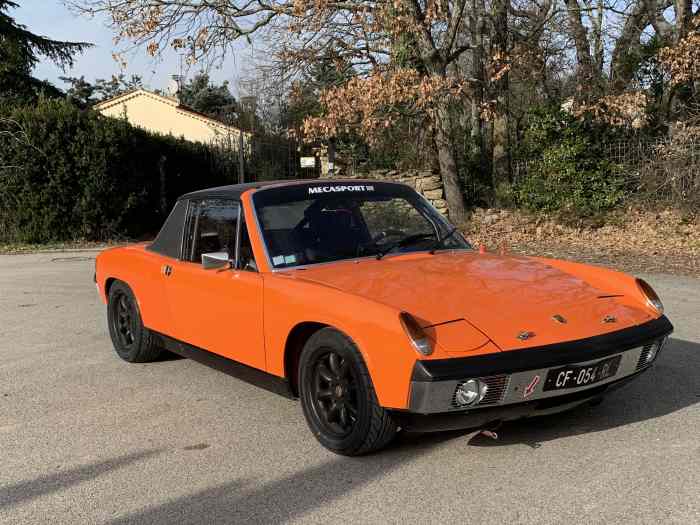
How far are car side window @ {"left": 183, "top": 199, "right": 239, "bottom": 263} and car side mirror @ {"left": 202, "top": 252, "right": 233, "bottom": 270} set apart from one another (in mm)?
54

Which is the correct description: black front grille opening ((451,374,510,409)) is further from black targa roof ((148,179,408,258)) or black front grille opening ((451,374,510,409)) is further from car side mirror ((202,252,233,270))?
black targa roof ((148,179,408,258))

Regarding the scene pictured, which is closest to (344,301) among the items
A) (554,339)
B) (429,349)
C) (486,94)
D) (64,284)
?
(429,349)

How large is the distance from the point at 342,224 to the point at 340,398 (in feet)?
4.50

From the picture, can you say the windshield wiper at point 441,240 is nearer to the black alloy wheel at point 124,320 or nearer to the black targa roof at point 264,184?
the black targa roof at point 264,184

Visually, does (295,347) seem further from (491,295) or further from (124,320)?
(124,320)

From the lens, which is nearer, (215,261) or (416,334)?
(416,334)

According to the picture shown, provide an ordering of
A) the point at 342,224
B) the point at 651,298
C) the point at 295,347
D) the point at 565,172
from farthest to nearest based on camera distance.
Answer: the point at 565,172 < the point at 342,224 < the point at 651,298 < the point at 295,347

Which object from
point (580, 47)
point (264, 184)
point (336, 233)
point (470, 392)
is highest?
point (580, 47)

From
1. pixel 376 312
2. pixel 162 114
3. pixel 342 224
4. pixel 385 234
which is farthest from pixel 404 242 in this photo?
pixel 162 114

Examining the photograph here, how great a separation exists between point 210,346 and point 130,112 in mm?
41860

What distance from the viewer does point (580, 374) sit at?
354 centimetres

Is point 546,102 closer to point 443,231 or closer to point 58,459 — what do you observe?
point 443,231

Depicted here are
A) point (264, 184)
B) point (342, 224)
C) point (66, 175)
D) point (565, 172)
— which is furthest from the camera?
point (66, 175)

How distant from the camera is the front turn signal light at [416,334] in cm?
332
